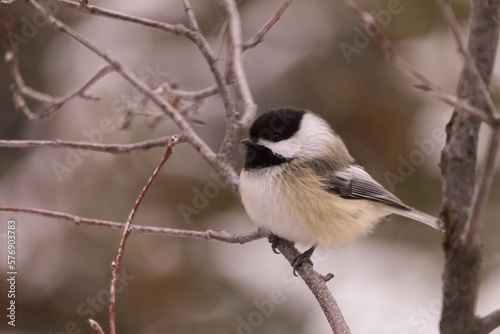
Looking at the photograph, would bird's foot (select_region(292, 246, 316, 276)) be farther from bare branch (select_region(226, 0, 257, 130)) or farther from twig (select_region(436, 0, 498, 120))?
twig (select_region(436, 0, 498, 120))

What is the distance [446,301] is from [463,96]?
1.43ft

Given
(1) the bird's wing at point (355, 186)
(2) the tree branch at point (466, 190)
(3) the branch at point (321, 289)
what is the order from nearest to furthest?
(2) the tree branch at point (466, 190) < (3) the branch at point (321, 289) < (1) the bird's wing at point (355, 186)

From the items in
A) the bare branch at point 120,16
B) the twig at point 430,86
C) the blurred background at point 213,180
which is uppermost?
the bare branch at point 120,16

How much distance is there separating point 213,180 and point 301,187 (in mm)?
1712

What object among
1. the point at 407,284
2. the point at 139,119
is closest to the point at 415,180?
the point at 407,284

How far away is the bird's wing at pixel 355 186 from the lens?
8.85 ft

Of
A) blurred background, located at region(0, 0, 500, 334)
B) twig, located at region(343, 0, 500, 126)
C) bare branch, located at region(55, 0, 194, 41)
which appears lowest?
blurred background, located at region(0, 0, 500, 334)

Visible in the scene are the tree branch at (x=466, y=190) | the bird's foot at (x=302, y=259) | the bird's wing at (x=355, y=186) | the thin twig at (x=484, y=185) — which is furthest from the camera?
the bird's wing at (x=355, y=186)

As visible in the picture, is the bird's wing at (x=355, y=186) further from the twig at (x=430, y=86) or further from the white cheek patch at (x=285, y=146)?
the twig at (x=430, y=86)

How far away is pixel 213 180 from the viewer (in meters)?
4.21

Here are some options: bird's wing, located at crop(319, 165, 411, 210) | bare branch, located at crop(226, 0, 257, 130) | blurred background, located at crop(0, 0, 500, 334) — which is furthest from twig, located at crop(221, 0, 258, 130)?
blurred background, located at crop(0, 0, 500, 334)

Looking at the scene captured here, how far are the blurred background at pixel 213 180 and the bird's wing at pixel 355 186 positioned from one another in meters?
1.01

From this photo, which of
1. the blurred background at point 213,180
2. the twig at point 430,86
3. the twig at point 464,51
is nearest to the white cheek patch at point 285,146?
the twig at point 430,86

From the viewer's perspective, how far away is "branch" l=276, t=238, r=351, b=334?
187 cm
